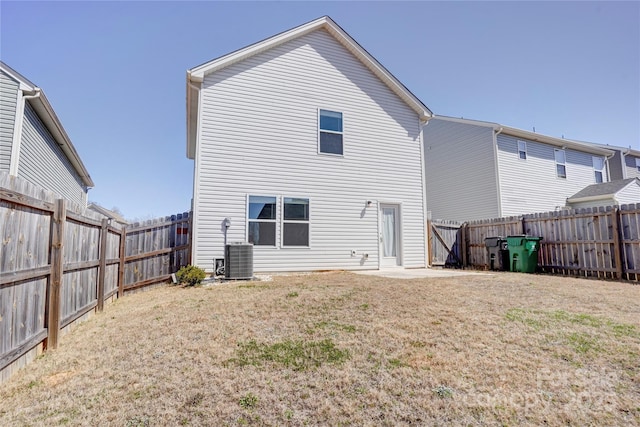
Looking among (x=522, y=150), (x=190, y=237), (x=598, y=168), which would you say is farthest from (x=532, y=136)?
(x=190, y=237)

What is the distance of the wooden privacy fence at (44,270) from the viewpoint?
2.79 m

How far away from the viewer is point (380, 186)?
10.7 metres

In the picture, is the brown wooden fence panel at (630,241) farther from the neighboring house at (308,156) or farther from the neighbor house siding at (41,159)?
the neighbor house siding at (41,159)

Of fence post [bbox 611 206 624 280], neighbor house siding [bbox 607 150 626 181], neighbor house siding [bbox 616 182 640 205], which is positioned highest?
neighbor house siding [bbox 607 150 626 181]

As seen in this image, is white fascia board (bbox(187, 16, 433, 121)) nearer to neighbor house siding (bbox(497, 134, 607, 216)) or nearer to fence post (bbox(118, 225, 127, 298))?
fence post (bbox(118, 225, 127, 298))

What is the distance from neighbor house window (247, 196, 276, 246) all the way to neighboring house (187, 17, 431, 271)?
0.03 meters

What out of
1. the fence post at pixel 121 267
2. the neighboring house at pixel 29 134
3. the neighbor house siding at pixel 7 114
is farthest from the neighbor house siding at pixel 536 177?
the neighbor house siding at pixel 7 114

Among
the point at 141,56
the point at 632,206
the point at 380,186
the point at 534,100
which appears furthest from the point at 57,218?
the point at 534,100

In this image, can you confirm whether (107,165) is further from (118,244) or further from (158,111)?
(118,244)

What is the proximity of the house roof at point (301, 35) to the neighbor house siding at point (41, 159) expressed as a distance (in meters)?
4.46

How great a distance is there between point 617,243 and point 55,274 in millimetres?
11710

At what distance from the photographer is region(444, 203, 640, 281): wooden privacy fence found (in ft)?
27.1

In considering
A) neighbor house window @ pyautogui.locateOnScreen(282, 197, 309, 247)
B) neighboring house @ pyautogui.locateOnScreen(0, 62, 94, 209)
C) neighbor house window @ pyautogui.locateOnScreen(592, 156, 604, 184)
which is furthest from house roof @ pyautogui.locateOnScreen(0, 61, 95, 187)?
neighbor house window @ pyautogui.locateOnScreen(592, 156, 604, 184)

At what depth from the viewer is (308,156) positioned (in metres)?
9.95
